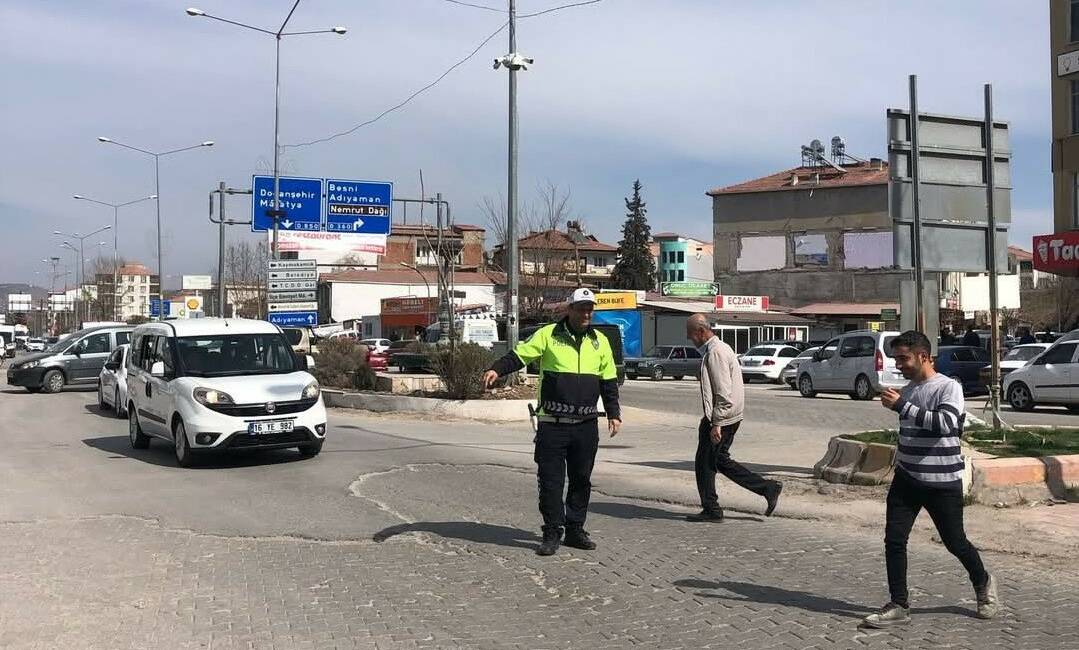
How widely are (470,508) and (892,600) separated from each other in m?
4.67

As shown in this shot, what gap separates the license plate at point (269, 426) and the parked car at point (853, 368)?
16.7m

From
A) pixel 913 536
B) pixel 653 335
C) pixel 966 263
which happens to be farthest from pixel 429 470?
pixel 653 335

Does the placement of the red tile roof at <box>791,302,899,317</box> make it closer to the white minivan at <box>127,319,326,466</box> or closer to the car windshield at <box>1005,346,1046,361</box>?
the car windshield at <box>1005,346,1046,361</box>

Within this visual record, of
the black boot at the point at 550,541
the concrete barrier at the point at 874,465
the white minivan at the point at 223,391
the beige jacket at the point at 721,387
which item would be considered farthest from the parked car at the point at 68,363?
the black boot at the point at 550,541

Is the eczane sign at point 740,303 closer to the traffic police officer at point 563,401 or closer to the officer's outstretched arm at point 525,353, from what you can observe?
the traffic police officer at point 563,401

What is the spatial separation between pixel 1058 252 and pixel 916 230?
94.3 ft

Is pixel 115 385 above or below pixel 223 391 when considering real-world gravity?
below

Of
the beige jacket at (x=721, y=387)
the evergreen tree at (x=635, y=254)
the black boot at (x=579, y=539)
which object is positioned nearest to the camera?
the black boot at (x=579, y=539)

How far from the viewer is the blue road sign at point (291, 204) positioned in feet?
106

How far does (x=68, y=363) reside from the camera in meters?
29.5

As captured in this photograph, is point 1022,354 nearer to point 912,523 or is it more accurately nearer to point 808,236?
point 912,523

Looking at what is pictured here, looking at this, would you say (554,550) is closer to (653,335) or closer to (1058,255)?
(1058,255)

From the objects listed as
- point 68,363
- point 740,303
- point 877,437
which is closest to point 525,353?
point 877,437

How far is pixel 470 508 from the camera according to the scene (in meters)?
9.73
